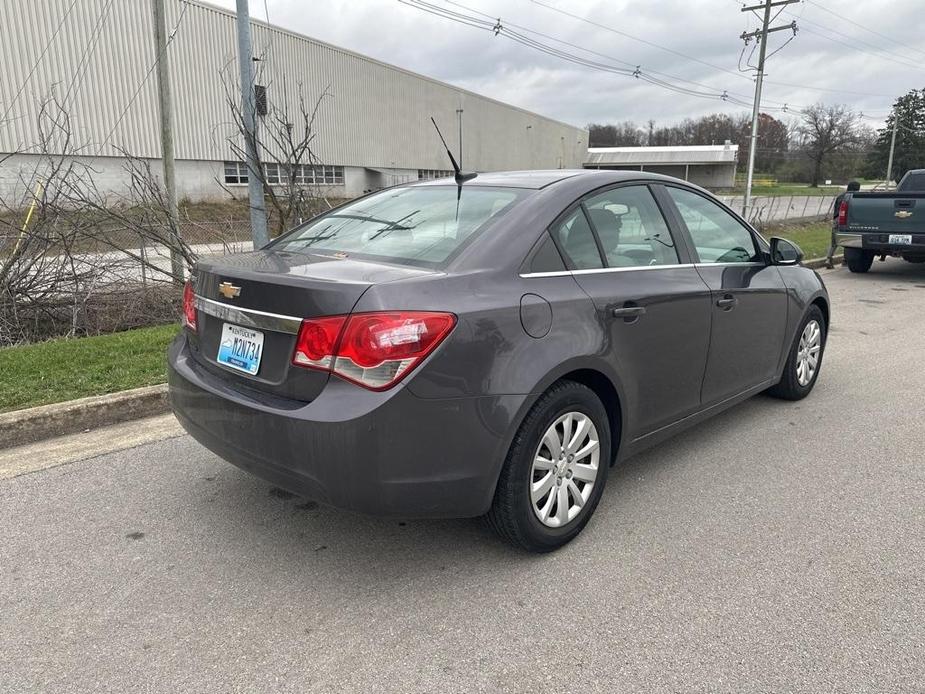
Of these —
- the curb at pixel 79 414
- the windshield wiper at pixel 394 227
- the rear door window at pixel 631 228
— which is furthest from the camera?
the curb at pixel 79 414

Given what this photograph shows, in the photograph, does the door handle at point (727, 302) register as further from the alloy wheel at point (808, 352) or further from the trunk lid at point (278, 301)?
the trunk lid at point (278, 301)

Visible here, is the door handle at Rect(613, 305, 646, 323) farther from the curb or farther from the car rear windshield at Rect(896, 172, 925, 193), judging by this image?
the car rear windshield at Rect(896, 172, 925, 193)

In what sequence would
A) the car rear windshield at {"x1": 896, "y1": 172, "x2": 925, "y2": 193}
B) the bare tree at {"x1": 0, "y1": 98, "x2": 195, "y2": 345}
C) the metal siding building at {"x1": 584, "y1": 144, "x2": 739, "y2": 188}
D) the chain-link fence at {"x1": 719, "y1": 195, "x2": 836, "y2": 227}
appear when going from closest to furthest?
the bare tree at {"x1": 0, "y1": 98, "x2": 195, "y2": 345}
the car rear windshield at {"x1": 896, "y1": 172, "x2": 925, "y2": 193}
the chain-link fence at {"x1": 719, "y1": 195, "x2": 836, "y2": 227}
the metal siding building at {"x1": 584, "y1": 144, "x2": 739, "y2": 188}

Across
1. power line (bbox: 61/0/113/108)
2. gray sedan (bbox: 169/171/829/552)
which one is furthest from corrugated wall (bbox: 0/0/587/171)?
gray sedan (bbox: 169/171/829/552)

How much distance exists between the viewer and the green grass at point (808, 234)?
15807 mm

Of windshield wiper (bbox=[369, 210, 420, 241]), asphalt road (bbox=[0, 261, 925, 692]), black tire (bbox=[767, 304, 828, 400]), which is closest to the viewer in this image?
asphalt road (bbox=[0, 261, 925, 692])

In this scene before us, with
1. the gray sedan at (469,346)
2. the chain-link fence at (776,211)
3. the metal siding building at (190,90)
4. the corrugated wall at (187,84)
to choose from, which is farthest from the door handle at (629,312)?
the chain-link fence at (776,211)

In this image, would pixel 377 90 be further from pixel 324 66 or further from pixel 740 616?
pixel 740 616

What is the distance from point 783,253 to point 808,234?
17.5 meters

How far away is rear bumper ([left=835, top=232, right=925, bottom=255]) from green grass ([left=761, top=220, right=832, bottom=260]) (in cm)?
128

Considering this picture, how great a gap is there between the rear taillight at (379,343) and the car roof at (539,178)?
1.18m

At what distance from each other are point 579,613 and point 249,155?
715cm

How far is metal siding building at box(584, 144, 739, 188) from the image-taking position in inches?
2958

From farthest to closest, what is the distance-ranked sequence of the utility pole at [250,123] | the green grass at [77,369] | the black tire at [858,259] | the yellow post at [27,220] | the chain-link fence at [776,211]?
the chain-link fence at [776,211], the black tire at [858,259], the utility pole at [250,123], the yellow post at [27,220], the green grass at [77,369]
